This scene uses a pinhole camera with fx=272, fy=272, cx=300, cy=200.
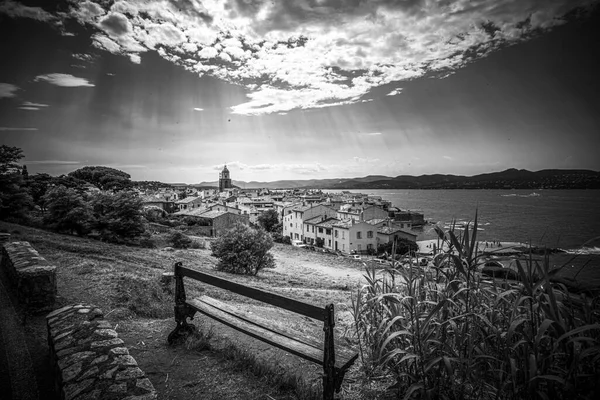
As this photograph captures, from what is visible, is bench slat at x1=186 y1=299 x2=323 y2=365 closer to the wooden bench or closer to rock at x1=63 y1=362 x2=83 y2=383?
the wooden bench

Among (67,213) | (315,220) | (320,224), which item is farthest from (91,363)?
(315,220)

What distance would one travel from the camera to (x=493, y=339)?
2.79 metres

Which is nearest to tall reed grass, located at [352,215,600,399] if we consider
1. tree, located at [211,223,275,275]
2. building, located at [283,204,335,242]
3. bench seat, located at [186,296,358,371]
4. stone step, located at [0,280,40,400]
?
bench seat, located at [186,296,358,371]

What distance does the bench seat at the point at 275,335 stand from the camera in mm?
2770

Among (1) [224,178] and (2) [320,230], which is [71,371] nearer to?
(2) [320,230]

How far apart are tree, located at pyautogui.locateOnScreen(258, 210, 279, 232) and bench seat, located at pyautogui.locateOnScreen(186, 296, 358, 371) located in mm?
48689

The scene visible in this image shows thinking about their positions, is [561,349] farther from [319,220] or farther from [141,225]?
[319,220]

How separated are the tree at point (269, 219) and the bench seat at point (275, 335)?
48.7m

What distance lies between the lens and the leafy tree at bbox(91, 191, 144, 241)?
2008cm

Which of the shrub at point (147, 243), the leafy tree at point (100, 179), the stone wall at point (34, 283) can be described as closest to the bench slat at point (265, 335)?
the stone wall at point (34, 283)

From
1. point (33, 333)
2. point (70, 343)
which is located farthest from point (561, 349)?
point (33, 333)

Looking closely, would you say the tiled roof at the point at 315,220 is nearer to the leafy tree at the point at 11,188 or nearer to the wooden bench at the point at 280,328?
the leafy tree at the point at 11,188

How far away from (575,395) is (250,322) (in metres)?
3.05

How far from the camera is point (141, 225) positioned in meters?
21.3
